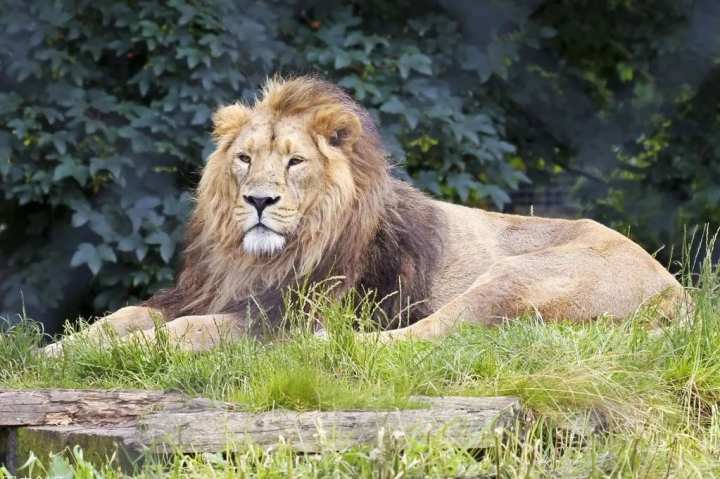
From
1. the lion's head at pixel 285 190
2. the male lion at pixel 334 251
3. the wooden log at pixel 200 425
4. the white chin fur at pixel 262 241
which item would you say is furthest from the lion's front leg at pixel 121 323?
the wooden log at pixel 200 425

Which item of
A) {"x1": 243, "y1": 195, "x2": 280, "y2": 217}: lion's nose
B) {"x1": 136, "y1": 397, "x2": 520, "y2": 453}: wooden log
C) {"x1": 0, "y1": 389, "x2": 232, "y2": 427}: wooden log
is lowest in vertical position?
{"x1": 0, "y1": 389, "x2": 232, "y2": 427}: wooden log

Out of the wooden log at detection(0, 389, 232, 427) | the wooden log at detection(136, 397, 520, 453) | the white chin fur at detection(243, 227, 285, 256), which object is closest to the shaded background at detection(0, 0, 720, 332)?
the white chin fur at detection(243, 227, 285, 256)

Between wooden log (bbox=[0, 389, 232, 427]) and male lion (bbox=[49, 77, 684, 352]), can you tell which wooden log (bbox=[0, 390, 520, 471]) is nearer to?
wooden log (bbox=[0, 389, 232, 427])

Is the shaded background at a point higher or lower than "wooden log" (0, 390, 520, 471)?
higher

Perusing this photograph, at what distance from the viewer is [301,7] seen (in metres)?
6.20

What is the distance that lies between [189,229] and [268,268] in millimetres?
502

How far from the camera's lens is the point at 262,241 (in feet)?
13.8

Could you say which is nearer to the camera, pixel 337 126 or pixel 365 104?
pixel 337 126

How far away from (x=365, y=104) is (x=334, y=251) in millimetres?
1974

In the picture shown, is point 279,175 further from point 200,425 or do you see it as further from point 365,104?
point 365,104

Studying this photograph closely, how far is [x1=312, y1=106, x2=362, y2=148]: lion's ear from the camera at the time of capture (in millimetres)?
4355

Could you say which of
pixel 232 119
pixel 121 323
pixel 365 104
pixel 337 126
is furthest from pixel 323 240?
pixel 365 104

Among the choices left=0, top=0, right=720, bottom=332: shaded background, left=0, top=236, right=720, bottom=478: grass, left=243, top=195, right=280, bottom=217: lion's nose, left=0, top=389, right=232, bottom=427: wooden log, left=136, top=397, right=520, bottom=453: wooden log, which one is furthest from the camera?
left=0, top=0, right=720, bottom=332: shaded background

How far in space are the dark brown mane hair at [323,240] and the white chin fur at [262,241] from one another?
0.05 m
